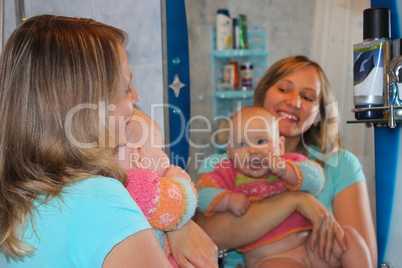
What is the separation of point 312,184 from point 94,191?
0.70 meters

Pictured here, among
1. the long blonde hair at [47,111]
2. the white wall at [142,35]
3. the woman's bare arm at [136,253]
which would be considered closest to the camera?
the woman's bare arm at [136,253]

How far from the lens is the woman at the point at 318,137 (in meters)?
1.22

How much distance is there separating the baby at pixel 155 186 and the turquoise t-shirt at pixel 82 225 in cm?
24

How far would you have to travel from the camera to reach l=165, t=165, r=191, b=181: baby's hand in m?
1.28

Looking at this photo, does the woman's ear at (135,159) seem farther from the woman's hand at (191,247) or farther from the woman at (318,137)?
the woman at (318,137)

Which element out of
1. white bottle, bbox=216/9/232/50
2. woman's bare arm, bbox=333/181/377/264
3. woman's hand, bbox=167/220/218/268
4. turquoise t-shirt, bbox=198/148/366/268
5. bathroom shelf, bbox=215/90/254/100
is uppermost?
white bottle, bbox=216/9/232/50

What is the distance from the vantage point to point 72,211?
2.64 feet

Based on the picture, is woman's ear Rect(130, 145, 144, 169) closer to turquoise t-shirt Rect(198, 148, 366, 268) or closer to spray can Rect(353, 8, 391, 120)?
turquoise t-shirt Rect(198, 148, 366, 268)

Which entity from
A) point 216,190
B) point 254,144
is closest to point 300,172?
point 254,144

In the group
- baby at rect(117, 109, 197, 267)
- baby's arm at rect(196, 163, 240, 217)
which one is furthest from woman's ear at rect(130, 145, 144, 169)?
baby's arm at rect(196, 163, 240, 217)

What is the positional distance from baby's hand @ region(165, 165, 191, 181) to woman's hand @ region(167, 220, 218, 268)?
0.15m

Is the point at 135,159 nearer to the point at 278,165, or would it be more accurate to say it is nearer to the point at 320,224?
the point at 278,165

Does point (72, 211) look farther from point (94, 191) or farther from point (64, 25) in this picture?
point (64, 25)

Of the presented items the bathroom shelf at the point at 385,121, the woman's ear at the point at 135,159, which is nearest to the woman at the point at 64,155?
the woman's ear at the point at 135,159
